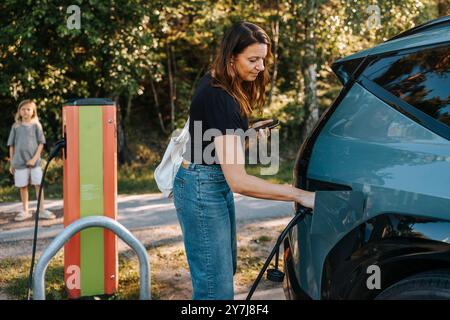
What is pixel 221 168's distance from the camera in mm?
2740

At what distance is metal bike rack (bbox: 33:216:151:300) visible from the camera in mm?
3164

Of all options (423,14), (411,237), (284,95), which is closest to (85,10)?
(284,95)

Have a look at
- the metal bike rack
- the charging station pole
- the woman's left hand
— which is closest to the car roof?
the metal bike rack

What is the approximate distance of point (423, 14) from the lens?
445 inches

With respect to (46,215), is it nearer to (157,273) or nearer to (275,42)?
(157,273)

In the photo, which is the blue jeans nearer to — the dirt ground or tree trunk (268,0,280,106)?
the dirt ground

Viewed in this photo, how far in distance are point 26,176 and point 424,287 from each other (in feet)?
18.0

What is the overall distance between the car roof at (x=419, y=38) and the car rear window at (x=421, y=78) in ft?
0.14

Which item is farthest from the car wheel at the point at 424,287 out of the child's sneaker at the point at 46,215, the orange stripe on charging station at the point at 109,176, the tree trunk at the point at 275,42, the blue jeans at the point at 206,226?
the tree trunk at the point at 275,42

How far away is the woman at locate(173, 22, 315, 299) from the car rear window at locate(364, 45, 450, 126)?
55 centimetres

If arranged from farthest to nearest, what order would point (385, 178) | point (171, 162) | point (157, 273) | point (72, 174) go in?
1. point (157, 273)
2. point (72, 174)
3. point (171, 162)
4. point (385, 178)

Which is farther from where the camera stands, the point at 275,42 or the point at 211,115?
the point at 275,42

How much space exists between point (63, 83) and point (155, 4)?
203cm

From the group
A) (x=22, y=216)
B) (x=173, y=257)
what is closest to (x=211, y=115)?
(x=173, y=257)
